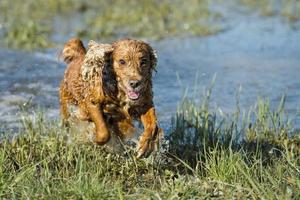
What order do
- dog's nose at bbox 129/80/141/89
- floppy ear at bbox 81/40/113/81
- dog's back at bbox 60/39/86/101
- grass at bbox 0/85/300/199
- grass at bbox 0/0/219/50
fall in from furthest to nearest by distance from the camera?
1. grass at bbox 0/0/219/50
2. dog's back at bbox 60/39/86/101
3. floppy ear at bbox 81/40/113/81
4. dog's nose at bbox 129/80/141/89
5. grass at bbox 0/85/300/199

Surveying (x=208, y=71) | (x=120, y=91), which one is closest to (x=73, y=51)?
(x=120, y=91)

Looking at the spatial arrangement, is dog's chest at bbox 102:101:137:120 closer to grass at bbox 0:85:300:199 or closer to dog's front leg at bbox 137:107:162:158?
dog's front leg at bbox 137:107:162:158

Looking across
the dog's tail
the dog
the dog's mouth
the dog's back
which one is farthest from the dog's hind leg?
the dog's mouth

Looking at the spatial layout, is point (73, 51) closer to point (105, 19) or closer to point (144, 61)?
point (144, 61)

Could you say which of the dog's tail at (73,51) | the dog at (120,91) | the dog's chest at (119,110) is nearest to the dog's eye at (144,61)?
the dog at (120,91)

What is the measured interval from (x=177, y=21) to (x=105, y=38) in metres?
1.67

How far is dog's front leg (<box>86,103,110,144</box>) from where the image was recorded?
5.35 meters

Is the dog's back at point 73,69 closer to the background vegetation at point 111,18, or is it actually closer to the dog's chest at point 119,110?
the dog's chest at point 119,110

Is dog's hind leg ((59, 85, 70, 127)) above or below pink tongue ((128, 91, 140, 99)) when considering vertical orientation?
below

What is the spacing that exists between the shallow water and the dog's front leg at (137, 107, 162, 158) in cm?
181

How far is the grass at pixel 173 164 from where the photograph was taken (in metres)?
4.60

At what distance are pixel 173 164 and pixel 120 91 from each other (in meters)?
0.88

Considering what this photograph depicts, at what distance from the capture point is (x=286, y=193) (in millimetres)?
4430

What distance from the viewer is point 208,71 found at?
960 cm
